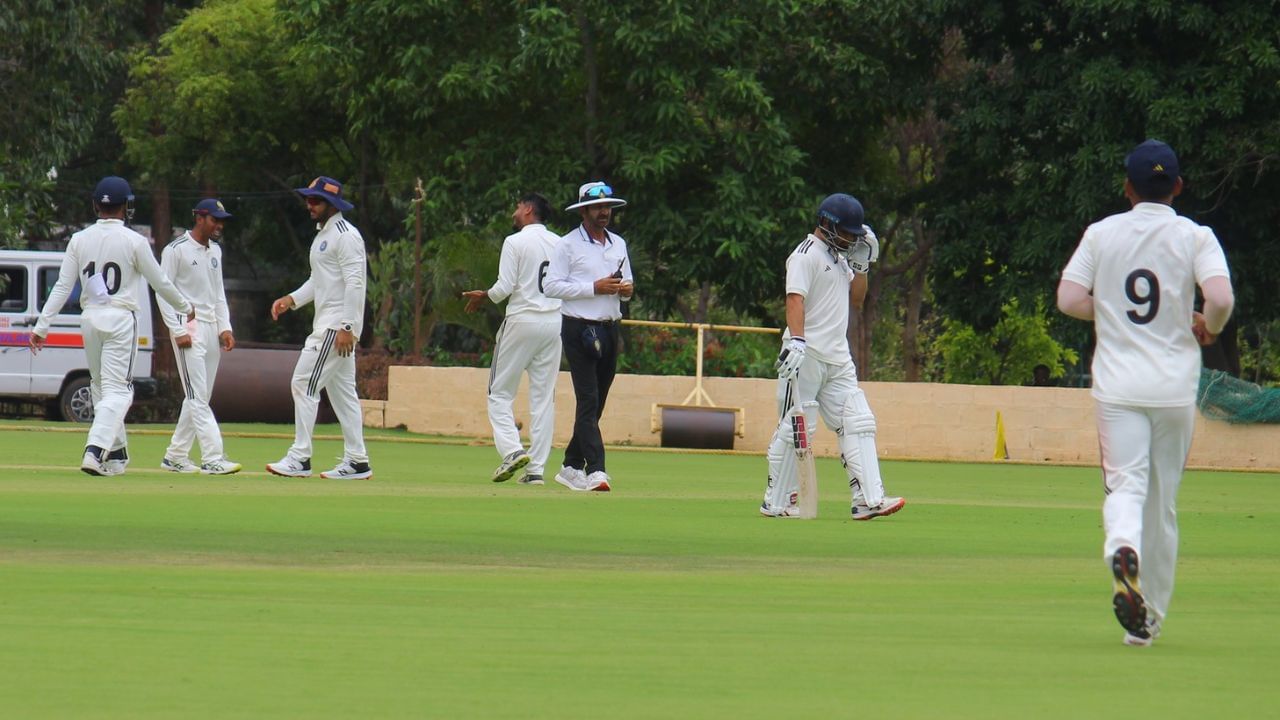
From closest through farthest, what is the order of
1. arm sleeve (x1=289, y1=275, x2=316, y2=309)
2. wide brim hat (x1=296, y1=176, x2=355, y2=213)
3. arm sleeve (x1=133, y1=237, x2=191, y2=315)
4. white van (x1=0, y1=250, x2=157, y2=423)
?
arm sleeve (x1=133, y1=237, x2=191, y2=315) < wide brim hat (x1=296, y1=176, x2=355, y2=213) < arm sleeve (x1=289, y1=275, x2=316, y2=309) < white van (x1=0, y1=250, x2=157, y2=423)

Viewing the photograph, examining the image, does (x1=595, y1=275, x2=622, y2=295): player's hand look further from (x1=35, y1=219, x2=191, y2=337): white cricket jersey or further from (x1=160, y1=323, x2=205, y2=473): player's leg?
(x1=160, y1=323, x2=205, y2=473): player's leg

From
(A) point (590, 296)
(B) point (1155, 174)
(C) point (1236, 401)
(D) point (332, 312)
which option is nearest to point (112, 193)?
(D) point (332, 312)

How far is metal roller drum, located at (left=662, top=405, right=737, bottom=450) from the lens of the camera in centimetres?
2336

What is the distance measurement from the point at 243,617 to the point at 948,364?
104 ft

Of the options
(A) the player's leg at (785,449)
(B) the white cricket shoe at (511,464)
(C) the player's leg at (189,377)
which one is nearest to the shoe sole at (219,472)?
(C) the player's leg at (189,377)

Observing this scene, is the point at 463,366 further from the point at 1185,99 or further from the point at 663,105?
the point at 1185,99

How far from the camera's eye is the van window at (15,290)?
997 inches

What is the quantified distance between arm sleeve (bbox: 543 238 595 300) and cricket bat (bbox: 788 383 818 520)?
96.0 inches

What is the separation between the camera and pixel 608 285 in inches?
533

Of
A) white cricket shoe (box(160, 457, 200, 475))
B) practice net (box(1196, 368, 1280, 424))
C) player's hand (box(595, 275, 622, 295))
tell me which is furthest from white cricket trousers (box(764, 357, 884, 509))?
practice net (box(1196, 368, 1280, 424))

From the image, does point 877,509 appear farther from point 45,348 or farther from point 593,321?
point 45,348

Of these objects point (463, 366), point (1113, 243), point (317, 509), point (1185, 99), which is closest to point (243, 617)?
point (1113, 243)

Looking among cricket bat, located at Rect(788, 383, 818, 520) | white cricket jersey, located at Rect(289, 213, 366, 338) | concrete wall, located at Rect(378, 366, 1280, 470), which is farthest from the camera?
concrete wall, located at Rect(378, 366, 1280, 470)

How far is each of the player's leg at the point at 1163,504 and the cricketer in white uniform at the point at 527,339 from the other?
751cm
